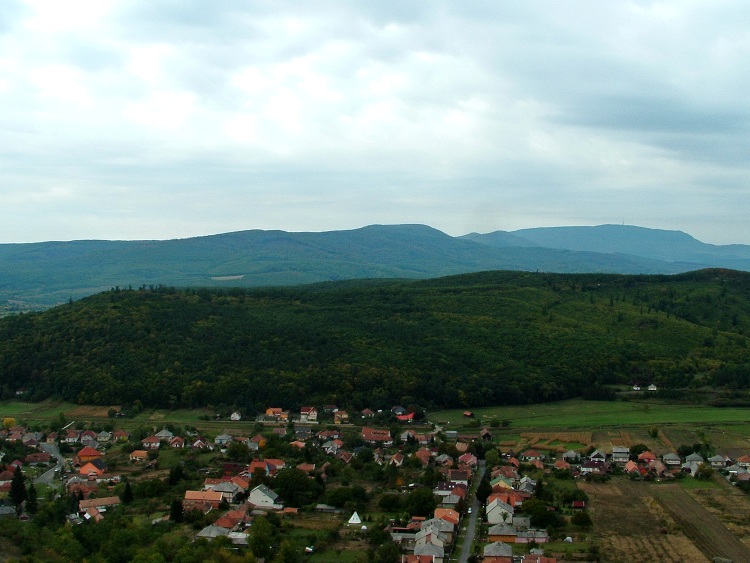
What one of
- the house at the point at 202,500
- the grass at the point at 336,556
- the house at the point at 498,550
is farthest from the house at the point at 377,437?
the house at the point at 498,550

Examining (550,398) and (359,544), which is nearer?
(359,544)

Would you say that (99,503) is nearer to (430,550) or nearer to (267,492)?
(267,492)

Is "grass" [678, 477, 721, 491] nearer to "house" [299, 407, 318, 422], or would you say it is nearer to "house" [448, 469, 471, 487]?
"house" [448, 469, 471, 487]

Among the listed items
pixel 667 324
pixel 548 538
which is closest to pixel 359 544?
pixel 548 538

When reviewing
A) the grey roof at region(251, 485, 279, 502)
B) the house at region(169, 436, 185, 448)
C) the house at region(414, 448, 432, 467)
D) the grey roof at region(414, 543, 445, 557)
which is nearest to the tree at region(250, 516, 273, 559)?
the grey roof at region(251, 485, 279, 502)

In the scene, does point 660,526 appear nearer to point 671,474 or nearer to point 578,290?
point 671,474

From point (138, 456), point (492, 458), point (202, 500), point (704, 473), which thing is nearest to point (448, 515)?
point (492, 458)
